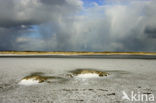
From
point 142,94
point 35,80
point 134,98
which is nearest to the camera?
point 134,98

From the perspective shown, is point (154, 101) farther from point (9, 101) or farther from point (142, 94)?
point (9, 101)

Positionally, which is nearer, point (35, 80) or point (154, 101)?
point (154, 101)

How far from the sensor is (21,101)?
7.14 metres

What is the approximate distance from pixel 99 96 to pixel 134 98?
1.99 m

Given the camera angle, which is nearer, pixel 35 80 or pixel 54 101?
pixel 54 101

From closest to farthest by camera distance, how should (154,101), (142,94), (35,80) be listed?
1. (154,101)
2. (142,94)
3. (35,80)

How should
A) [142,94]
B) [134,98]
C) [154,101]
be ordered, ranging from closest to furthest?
[154,101] < [134,98] < [142,94]

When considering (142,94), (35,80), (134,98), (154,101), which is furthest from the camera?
(35,80)

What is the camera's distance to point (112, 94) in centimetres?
819

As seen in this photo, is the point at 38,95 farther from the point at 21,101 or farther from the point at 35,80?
the point at 35,80

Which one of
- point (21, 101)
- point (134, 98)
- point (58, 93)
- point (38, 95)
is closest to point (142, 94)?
point (134, 98)

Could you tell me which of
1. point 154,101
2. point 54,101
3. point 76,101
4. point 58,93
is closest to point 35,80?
point 58,93

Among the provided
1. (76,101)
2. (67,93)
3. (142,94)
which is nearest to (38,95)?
(67,93)

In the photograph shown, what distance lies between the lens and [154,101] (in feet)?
22.9
